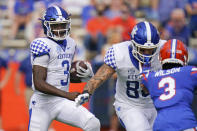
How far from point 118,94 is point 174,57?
106cm

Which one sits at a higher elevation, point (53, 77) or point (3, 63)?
point (53, 77)

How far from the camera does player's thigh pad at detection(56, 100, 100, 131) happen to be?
542 centimetres

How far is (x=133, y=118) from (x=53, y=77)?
3.21ft

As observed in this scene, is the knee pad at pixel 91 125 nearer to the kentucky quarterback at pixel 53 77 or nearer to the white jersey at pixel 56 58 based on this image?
the kentucky quarterback at pixel 53 77

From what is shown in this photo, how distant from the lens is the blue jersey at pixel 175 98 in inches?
171

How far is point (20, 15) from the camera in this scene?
10281mm

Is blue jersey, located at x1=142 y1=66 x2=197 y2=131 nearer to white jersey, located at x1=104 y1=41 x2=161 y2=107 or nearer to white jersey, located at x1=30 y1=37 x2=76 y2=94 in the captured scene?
white jersey, located at x1=104 y1=41 x2=161 y2=107

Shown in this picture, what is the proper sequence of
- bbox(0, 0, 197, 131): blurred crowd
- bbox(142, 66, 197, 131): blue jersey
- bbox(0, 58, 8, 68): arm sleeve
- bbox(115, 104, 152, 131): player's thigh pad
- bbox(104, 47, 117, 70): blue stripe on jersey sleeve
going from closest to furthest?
bbox(142, 66, 197, 131): blue jersey
bbox(115, 104, 152, 131): player's thigh pad
bbox(104, 47, 117, 70): blue stripe on jersey sleeve
bbox(0, 0, 197, 131): blurred crowd
bbox(0, 58, 8, 68): arm sleeve

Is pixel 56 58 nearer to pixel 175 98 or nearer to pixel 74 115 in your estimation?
pixel 74 115

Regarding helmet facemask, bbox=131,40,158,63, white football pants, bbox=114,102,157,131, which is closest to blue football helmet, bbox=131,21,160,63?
helmet facemask, bbox=131,40,158,63

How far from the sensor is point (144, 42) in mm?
5074

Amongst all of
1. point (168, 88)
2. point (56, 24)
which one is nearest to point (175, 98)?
point (168, 88)

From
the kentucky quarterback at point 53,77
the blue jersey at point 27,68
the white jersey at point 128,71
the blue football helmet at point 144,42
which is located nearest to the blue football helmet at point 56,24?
the kentucky quarterback at point 53,77

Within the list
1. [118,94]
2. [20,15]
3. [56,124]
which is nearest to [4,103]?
[56,124]
